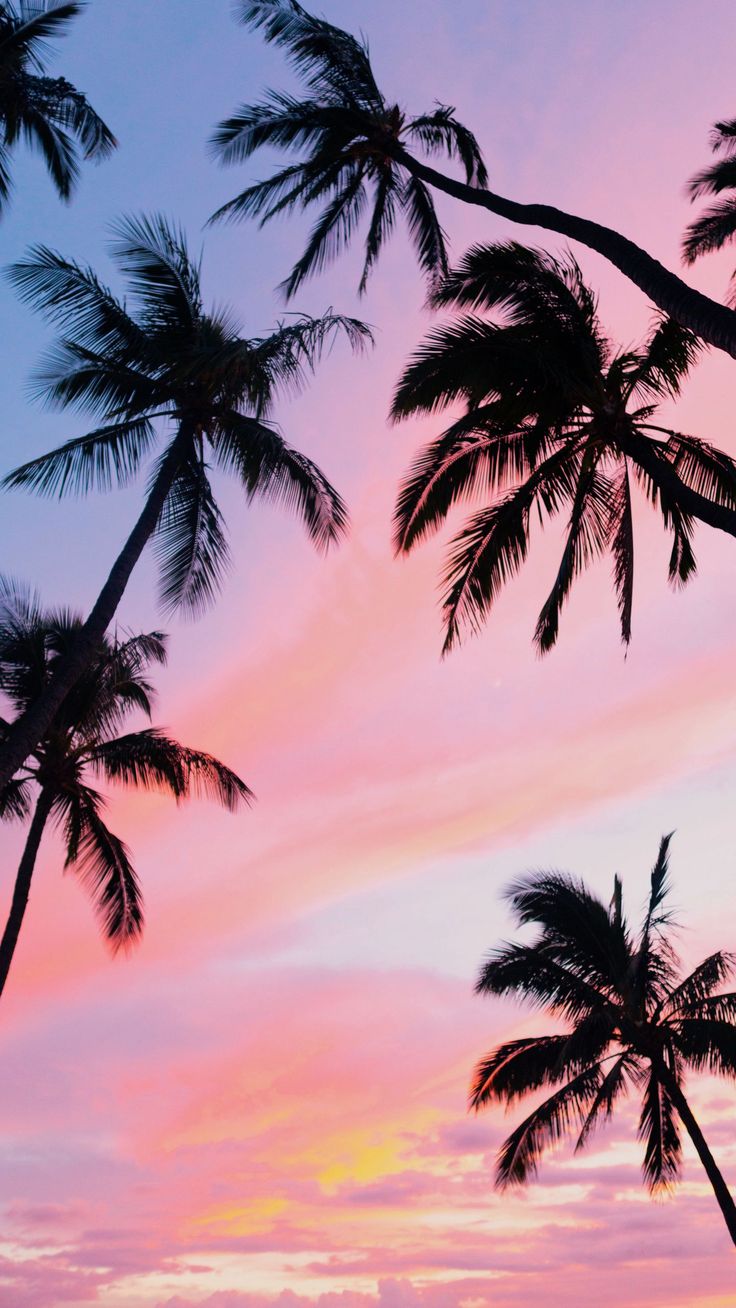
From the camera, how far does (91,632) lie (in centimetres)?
1422

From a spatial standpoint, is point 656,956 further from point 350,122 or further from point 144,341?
point 350,122

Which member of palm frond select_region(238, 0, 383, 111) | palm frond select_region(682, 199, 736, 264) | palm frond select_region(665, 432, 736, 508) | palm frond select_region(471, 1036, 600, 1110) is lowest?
palm frond select_region(471, 1036, 600, 1110)

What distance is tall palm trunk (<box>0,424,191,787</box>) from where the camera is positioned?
42.2 ft

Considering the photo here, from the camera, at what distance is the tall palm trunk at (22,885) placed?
61.3ft

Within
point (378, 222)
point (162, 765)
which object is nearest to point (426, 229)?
point (378, 222)

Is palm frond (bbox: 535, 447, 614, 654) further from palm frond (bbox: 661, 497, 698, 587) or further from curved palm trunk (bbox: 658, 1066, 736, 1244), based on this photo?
curved palm trunk (bbox: 658, 1066, 736, 1244)

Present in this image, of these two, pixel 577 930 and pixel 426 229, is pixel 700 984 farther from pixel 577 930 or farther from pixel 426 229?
pixel 426 229

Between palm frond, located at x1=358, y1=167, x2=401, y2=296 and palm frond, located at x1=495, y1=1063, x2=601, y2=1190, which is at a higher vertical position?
palm frond, located at x1=358, y1=167, x2=401, y2=296

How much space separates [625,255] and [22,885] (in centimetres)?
1453

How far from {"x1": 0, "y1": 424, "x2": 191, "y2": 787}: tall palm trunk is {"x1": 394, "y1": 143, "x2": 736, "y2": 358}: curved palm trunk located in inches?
218

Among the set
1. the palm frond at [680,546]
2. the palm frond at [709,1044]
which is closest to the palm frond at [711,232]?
the palm frond at [680,546]

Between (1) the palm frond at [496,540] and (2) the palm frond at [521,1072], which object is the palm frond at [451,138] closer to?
(1) the palm frond at [496,540]

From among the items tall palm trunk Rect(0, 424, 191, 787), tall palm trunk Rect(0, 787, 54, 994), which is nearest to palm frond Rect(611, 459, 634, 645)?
tall palm trunk Rect(0, 424, 191, 787)

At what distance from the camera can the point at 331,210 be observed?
16906mm
